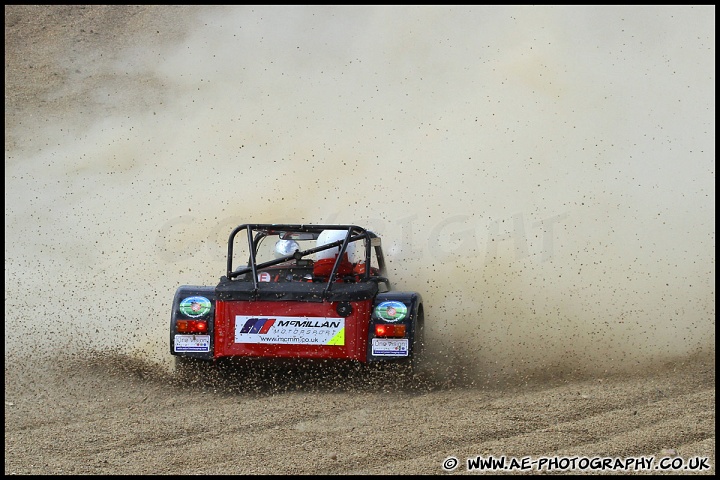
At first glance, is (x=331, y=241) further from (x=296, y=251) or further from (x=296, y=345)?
(x=296, y=345)

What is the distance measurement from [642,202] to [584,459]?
7.49 m

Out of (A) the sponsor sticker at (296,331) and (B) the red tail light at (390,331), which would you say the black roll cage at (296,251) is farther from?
(B) the red tail light at (390,331)

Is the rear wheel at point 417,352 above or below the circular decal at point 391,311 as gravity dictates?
below

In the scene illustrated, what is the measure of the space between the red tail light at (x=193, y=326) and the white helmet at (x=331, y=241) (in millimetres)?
1635

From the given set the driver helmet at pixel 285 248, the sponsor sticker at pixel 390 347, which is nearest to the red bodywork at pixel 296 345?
the sponsor sticker at pixel 390 347

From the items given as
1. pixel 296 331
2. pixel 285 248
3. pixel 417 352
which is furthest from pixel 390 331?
pixel 285 248

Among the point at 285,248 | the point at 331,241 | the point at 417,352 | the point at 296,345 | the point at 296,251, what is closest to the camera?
the point at 296,345

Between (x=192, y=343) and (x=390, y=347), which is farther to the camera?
(x=192, y=343)

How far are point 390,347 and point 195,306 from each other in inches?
68.3

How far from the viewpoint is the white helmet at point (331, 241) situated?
895cm

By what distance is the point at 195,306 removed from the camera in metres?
7.90

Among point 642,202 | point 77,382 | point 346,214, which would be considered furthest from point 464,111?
point 77,382

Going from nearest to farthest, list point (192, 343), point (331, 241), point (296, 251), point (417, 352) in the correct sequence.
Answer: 1. point (192, 343)
2. point (417, 352)
3. point (331, 241)
4. point (296, 251)

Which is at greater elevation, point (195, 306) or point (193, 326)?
point (195, 306)
